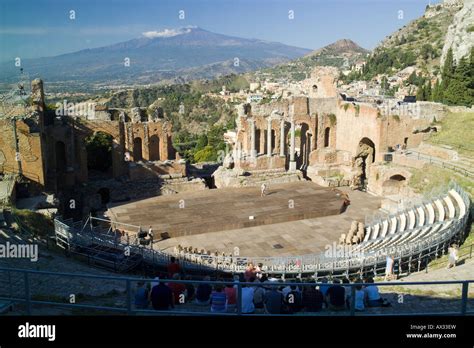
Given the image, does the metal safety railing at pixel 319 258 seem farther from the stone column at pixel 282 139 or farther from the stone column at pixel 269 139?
the stone column at pixel 282 139

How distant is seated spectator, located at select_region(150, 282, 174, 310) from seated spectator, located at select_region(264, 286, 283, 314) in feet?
7.12

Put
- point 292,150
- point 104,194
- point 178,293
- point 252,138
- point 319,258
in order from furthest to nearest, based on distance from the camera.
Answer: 1. point 292,150
2. point 252,138
3. point 104,194
4. point 319,258
5. point 178,293

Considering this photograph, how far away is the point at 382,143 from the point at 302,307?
27056 mm

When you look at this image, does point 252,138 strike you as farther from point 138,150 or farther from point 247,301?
point 247,301

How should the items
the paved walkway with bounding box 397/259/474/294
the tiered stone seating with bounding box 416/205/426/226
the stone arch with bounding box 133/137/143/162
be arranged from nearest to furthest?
the paved walkway with bounding box 397/259/474/294 < the tiered stone seating with bounding box 416/205/426/226 < the stone arch with bounding box 133/137/143/162

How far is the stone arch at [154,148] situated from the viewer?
34188 millimetres

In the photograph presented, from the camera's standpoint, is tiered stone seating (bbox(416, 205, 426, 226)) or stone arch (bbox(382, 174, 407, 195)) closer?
tiered stone seating (bbox(416, 205, 426, 226))

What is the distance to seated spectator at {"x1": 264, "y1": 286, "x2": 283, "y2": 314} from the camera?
10023 mm

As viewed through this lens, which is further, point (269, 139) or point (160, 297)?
point (269, 139)

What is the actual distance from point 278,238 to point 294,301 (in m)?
13.5

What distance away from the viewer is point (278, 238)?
23875mm

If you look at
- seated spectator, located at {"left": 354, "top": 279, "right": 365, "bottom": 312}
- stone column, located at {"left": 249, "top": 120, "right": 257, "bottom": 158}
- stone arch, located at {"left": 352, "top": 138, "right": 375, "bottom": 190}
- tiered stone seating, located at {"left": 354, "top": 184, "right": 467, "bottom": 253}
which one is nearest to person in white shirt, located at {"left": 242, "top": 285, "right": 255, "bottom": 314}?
seated spectator, located at {"left": 354, "top": 279, "right": 365, "bottom": 312}

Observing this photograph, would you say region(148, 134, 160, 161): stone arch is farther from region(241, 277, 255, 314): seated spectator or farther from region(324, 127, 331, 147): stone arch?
region(241, 277, 255, 314): seated spectator

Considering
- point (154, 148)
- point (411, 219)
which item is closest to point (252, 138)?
point (154, 148)
